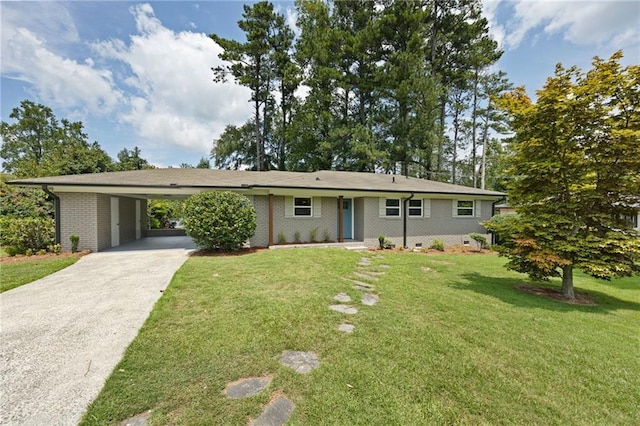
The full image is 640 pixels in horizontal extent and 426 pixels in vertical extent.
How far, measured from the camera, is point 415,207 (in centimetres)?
1360

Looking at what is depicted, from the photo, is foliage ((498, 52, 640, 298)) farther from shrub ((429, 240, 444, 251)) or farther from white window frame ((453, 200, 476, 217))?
white window frame ((453, 200, 476, 217))

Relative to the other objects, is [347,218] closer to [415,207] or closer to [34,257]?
[415,207]

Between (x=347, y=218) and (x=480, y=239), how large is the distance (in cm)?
672

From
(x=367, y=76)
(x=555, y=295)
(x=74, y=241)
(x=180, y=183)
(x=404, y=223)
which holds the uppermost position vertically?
(x=367, y=76)

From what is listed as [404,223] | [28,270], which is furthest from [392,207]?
[28,270]

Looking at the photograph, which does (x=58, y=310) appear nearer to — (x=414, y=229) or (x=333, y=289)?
(x=333, y=289)

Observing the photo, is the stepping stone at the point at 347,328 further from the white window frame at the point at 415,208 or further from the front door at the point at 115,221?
the front door at the point at 115,221

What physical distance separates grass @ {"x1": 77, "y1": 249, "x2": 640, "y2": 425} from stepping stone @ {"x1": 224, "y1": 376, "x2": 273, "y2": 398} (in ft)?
0.22

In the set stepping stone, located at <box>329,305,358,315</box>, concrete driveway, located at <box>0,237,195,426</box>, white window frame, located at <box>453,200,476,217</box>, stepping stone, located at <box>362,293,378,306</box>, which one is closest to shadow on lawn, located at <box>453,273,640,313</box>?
stepping stone, located at <box>362,293,378,306</box>

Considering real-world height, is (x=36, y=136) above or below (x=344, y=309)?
above

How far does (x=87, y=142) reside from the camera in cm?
3966

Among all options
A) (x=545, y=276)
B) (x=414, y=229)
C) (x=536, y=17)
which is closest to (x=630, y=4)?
(x=536, y=17)

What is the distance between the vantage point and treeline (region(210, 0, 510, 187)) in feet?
70.0

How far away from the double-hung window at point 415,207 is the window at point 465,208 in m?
2.42
